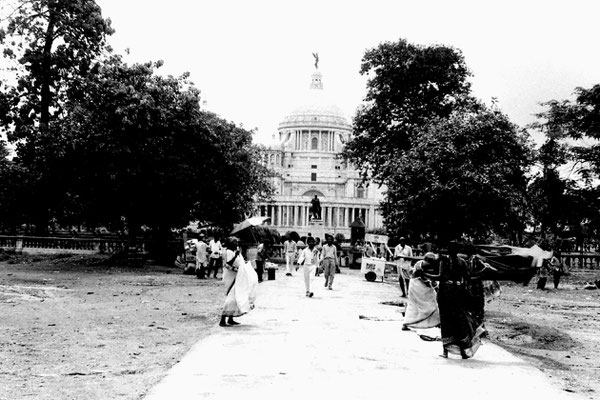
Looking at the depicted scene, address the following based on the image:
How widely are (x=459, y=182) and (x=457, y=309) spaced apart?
63.5 ft

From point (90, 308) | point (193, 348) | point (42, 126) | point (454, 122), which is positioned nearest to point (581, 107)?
point (454, 122)

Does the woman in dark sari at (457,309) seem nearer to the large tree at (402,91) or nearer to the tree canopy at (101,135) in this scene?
the tree canopy at (101,135)

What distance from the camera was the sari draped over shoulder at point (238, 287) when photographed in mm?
12969

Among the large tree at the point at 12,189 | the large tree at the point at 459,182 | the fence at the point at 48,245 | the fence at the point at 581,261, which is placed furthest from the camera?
the fence at the point at 581,261

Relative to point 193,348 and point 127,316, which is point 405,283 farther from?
point 193,348

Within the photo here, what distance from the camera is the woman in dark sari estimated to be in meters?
10.2

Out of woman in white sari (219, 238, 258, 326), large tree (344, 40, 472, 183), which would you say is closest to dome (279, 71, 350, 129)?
large tree (344, 40, 472, 183)

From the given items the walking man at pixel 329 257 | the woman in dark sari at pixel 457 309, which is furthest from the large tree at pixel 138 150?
the woman in dark sari at pixel 457 309

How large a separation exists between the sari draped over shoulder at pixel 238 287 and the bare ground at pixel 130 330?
24.9 inches

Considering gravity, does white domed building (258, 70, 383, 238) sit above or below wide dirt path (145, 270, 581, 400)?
above

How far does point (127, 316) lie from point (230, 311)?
299cm

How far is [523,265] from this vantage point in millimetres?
11891

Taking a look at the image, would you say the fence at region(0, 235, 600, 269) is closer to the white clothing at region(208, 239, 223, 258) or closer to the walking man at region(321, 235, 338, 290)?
the white clothing at region(208, 239, 223, 258)

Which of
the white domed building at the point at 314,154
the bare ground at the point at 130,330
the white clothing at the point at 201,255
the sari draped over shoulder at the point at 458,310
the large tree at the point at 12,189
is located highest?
the white domed building at the point at 314,154
